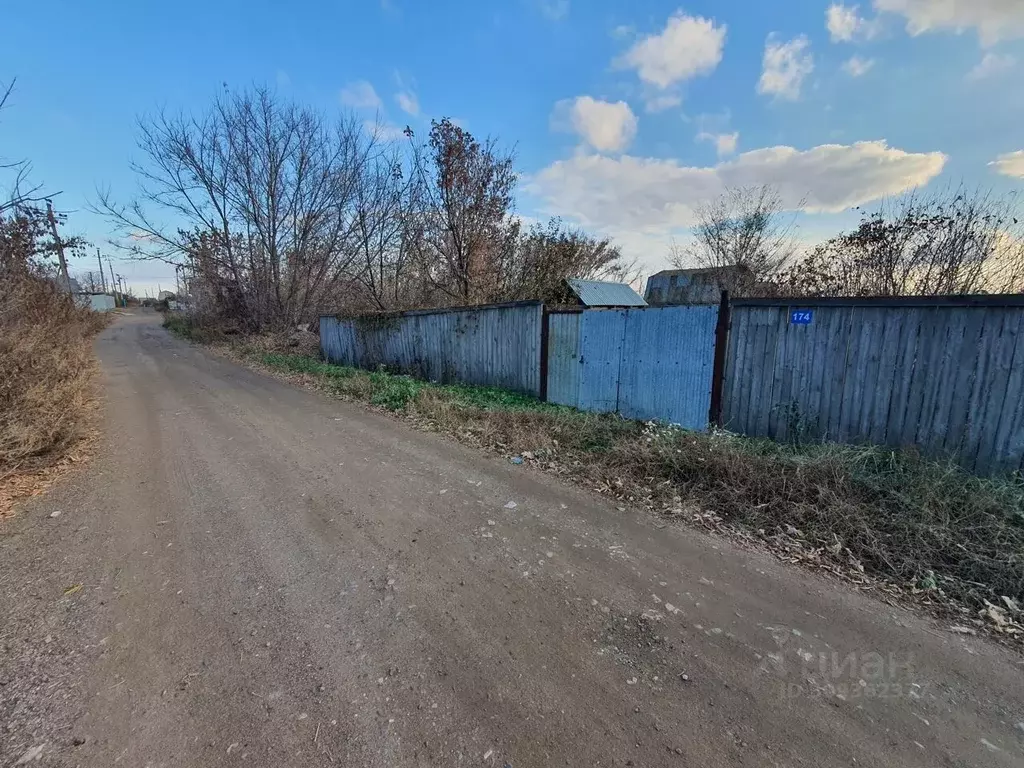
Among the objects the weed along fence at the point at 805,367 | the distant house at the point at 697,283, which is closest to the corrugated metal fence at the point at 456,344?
the weed along fence at the point at 805,367

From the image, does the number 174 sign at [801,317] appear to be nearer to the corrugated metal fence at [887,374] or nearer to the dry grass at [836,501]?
the corrugated metal fence at [887,374]

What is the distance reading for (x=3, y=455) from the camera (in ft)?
13.0

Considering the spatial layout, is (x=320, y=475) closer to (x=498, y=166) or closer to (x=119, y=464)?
(x=119, y=464)

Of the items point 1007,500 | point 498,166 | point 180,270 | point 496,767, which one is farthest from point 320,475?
point 180,270

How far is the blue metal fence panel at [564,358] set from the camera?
7.08 meters

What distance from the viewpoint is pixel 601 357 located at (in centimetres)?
671

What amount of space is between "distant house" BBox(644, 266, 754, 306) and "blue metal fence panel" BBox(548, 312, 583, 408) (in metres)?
5.85

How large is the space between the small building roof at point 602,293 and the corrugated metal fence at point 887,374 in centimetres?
485

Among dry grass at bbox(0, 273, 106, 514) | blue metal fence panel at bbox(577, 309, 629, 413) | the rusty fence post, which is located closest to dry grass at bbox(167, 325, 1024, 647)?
the rusty fence post

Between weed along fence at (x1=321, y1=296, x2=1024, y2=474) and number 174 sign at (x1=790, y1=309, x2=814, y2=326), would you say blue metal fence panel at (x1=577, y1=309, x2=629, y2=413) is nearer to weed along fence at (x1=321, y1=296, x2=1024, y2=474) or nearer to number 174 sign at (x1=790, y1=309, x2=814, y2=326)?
weed along fence at (x1=321, y1=296, x2=1024, y2=474)

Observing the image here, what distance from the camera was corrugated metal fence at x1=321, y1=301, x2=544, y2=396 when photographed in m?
7.92

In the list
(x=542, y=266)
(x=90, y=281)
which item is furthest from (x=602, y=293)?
(x=90, y=281)

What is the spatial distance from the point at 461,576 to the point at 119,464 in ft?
14.4

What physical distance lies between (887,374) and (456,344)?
7.27 metres
